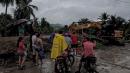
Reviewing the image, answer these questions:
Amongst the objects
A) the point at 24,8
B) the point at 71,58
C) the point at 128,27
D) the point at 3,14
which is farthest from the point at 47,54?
the point at 24,8

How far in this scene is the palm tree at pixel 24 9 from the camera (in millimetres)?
46044

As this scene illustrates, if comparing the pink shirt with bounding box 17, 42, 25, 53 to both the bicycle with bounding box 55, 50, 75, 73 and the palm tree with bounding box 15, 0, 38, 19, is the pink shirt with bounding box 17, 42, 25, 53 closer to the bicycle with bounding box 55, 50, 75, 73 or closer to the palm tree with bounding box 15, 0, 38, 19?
the bicycle with bounding box 55, 50, 75, 73

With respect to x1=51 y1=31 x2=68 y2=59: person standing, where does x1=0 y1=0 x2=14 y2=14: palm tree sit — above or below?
above

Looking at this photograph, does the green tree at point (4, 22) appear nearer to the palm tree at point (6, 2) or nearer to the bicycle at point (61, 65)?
the palm tree at point (6, 2)

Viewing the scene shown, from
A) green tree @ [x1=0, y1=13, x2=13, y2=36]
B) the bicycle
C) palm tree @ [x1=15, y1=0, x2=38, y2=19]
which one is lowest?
the bicycle

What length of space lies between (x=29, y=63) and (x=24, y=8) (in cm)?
3440

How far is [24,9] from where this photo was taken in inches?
1934

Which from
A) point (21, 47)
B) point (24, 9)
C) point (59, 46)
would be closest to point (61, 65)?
point (59, 46)

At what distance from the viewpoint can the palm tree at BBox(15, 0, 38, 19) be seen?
46.0 metres

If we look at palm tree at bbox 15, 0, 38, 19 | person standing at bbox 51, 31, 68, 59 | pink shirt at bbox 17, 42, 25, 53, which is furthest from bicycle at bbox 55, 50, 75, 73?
palm tree at bbox 15, 0, 38, 19

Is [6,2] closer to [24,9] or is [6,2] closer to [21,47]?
[24,9]

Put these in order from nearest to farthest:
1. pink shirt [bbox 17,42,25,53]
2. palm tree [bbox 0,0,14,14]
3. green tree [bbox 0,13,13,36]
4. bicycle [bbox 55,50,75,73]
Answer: bicycle [bbox 55,50,75,73]
pink shirt [bbox 17,42,25,53]
green tree [bbox 0,13,13,36]
palm tree [bbox 0,0,14,14]

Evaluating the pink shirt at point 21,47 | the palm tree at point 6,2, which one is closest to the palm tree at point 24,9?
the palm tree at point 6,2

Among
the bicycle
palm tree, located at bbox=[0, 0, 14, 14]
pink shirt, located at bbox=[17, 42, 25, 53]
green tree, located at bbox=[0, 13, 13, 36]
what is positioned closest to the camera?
the bicycle
